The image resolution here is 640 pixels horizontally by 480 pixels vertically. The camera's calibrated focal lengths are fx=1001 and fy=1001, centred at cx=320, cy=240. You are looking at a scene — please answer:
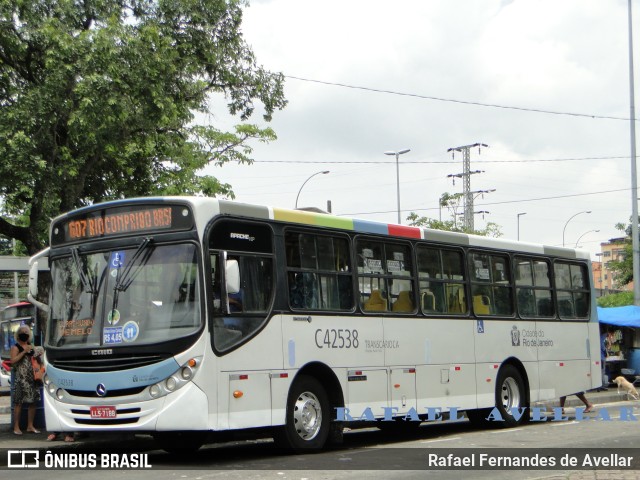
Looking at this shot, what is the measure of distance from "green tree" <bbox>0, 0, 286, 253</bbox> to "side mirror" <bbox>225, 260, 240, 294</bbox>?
424 cm

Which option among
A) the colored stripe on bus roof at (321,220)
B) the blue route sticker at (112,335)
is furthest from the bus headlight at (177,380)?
the colored stripe on bus roof at (321,220)

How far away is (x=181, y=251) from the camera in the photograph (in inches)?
464

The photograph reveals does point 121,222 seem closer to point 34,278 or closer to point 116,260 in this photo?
point 116,260

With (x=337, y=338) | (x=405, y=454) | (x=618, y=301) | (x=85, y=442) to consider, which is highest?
(x=618, y=301)

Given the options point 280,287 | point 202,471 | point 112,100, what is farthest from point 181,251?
point 112,100

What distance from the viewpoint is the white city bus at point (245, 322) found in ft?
37.9

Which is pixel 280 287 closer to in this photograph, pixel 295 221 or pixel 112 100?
pixel 295 221

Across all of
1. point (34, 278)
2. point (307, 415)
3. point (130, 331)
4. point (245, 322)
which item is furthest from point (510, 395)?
point (34, 278)

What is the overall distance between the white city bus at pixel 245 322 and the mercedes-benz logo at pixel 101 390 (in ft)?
0.07

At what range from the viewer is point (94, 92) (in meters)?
14.8

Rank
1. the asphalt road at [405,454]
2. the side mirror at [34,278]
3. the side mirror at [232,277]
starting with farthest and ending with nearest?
the side mirror at [34,278] < the side mirror at [232,277] < the asphalt road at [405,454]

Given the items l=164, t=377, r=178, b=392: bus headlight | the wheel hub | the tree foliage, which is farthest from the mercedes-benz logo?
the tree foliage

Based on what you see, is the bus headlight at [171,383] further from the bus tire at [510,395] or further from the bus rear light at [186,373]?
the bus tire at [510,395]

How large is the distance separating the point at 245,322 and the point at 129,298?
143 cm
